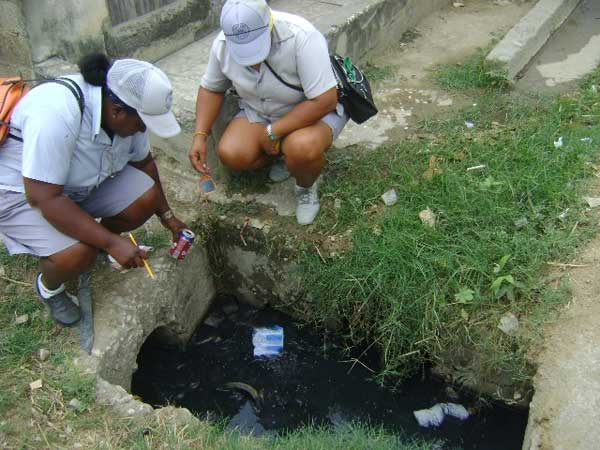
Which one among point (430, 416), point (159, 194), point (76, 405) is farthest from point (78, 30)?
point (430, 416)

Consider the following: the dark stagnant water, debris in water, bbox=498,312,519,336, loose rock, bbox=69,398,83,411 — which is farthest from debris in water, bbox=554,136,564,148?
loose rock, bbox=69,398,83,411

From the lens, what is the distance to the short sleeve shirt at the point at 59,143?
2295 millimetres

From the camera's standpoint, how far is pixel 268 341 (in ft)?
12.1

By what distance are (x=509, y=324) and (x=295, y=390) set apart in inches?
51.2

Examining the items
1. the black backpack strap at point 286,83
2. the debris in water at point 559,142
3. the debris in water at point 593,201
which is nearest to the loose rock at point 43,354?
the black backpack strap at point 286,83

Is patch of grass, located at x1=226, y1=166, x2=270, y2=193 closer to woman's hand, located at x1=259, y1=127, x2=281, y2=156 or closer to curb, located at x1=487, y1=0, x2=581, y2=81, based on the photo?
woman's hand, located at x1=259, y1=127, x2=281, y2=156

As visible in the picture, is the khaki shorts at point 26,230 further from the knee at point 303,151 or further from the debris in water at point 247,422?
the debris in water at point 247,422

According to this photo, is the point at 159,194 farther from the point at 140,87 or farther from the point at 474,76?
the point at 474,76

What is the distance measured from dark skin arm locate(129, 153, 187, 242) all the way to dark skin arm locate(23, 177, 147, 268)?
17.1 inches

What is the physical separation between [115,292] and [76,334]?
317 mm

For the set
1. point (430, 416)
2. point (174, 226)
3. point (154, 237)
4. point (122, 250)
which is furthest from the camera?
point (154, 237)

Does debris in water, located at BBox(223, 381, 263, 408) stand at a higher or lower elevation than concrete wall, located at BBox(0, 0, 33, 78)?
lower

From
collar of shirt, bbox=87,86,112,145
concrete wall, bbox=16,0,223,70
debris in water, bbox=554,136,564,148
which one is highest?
collar of shirt, bbox=87,86,112,145

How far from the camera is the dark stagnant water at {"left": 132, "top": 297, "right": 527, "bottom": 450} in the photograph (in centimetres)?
321
